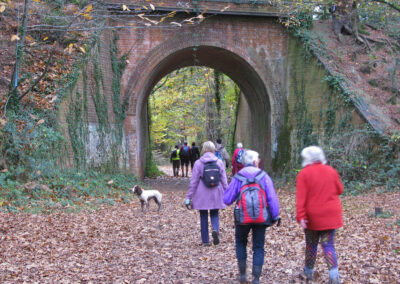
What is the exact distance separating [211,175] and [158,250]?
158 centimetres

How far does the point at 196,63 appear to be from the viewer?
63.0 ft

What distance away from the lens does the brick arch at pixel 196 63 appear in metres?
15.3

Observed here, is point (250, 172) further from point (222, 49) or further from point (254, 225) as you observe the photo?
point (222, 49)

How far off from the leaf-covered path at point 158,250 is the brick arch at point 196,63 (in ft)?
21.5

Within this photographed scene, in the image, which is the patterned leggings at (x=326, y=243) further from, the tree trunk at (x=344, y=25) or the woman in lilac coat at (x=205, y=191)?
the tree trunk at (x=344, y=25)

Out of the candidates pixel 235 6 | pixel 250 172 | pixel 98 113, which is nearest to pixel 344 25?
pixel 235 6

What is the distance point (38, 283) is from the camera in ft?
16.1

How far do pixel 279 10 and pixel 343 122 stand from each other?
17.1 feet

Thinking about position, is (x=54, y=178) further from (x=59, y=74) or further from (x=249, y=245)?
(x=249, y=245)

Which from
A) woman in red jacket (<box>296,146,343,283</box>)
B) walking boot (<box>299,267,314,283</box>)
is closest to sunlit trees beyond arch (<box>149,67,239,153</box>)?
walking boot (<box>299,267,314,283</box>)

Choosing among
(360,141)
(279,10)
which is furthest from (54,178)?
(279,10)

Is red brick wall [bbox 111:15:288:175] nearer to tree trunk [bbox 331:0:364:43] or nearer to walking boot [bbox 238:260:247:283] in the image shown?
tree trunk [bbox 331:0:364:43]

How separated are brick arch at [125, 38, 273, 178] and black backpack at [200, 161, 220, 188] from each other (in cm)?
915

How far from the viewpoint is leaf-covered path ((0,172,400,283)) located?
206 inches
